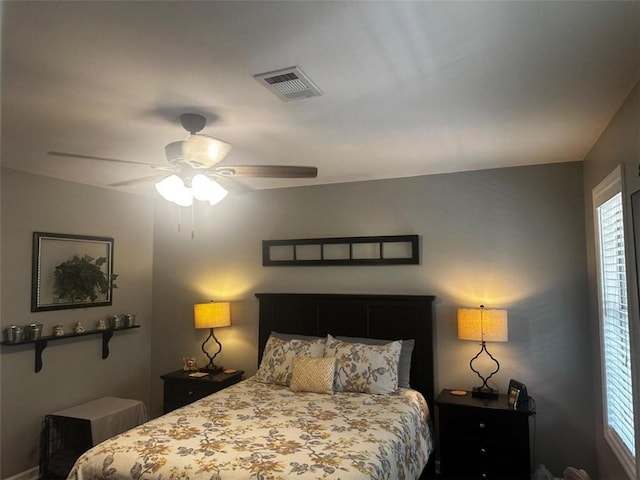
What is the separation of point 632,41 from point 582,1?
0.43 m

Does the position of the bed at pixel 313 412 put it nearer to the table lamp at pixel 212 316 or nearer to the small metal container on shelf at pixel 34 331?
the table lamp at pixel 212 316

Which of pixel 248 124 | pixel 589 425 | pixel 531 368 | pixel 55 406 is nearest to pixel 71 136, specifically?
pixel 248 124

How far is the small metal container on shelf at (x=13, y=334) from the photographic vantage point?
329 centimetres

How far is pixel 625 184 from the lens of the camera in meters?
2.15

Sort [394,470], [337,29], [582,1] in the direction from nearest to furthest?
[582,1], [337,29], [394,470]

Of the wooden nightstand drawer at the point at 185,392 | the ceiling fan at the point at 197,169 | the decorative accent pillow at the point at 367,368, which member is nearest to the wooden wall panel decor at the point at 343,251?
the decorative accent pillow at the point at 367,368

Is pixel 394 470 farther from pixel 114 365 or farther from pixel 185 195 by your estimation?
pixel 114 365

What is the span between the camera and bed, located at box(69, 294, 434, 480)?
6.75ft

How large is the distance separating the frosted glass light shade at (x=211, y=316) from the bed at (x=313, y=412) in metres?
0.37

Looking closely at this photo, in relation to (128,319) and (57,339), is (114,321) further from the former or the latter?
(57,339)

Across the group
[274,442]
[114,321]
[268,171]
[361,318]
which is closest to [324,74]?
[268,171]

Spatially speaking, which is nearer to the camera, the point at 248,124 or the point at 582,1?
the point at 582,1

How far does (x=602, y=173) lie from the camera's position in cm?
270

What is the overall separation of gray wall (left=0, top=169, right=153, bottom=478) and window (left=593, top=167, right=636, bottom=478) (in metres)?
4.16
